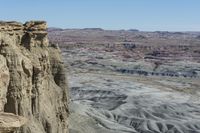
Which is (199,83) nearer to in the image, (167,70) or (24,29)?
(167,70)

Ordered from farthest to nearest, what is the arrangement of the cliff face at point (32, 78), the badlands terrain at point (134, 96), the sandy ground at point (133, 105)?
the badlands terrain at point (134, 96)
the sandy ground at point (133, 105)
the cliff face at point (32, 78)

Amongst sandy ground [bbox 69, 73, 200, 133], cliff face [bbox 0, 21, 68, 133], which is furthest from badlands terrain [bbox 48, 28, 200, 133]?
cliff face [bbox 0, 21, 68, 133]

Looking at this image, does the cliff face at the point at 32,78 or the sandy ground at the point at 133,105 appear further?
the sandy ground at the point at 133,105

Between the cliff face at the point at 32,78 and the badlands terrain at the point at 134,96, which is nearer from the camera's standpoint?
the cliff face at the point at 32,78

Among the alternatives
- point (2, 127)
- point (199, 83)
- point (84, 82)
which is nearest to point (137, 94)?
point (84, 82)

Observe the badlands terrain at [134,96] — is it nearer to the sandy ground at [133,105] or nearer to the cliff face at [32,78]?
the sandy ground at [133,105]

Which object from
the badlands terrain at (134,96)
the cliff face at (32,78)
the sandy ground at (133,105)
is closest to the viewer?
the cliff face at (32,78)

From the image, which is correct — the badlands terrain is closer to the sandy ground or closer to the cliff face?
the sandy ground

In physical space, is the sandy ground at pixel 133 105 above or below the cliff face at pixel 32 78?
below

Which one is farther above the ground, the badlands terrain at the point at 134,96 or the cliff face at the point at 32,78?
the cliff face at the point at 32,78

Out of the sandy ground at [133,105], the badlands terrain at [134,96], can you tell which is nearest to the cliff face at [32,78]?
the badlands terrain at [134,96]
